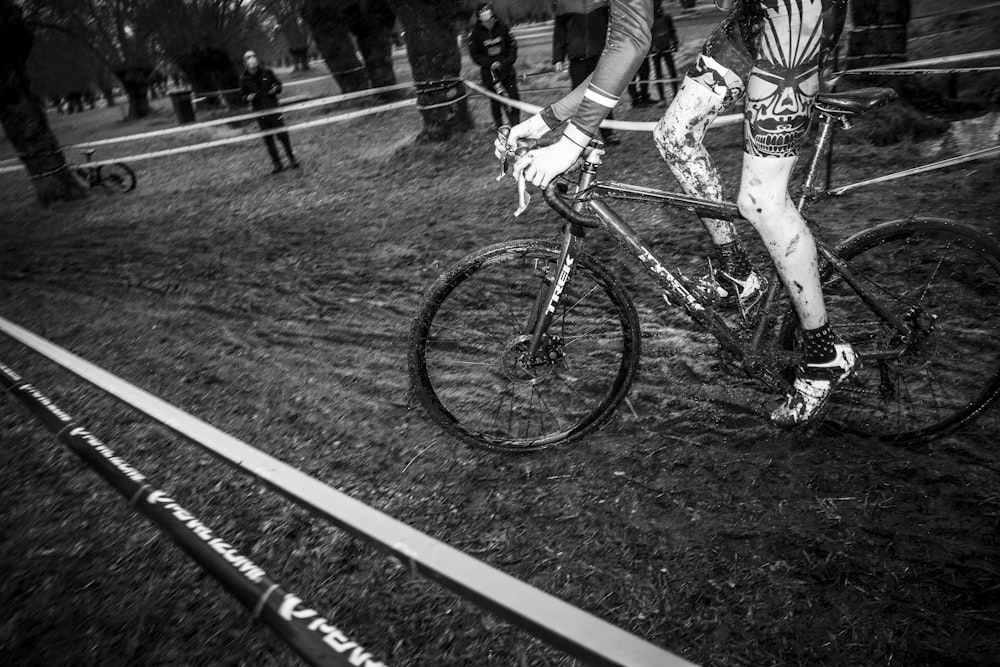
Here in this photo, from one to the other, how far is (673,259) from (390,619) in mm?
3441

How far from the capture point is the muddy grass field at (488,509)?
2.05 m

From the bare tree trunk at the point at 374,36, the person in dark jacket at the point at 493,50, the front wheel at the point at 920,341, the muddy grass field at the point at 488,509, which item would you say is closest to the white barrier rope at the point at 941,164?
the muddy grass field at the point at 488,509

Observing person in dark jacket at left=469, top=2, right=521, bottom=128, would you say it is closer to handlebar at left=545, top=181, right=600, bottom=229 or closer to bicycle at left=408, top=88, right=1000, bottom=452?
bicycle at left=408, top=88, right=1000, bottom=452

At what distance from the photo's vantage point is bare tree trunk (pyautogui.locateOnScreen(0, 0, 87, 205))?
11703 mm

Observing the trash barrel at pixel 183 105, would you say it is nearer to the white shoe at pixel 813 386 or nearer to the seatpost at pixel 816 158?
the seatpost at pixel 816 158

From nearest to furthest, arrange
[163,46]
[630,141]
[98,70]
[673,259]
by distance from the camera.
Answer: [673,259]
[630,141]
[163,46]
[98,70]

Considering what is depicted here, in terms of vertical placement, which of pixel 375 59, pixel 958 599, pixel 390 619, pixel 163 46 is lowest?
pixel 958 599

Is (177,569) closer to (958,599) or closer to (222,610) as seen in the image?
(222,610)

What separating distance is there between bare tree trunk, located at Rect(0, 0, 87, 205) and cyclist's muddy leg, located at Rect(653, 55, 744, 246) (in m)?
13.7

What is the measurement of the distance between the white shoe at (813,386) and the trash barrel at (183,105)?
28018mm

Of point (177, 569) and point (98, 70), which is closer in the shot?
point (177, 569)

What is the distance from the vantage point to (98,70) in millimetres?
37344

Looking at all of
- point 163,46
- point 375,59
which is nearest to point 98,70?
point 163,46

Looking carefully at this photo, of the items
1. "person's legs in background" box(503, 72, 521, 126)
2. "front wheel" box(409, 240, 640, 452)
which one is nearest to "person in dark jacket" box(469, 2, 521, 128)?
"person's legs in background" box(503, 72, 521, 126)
